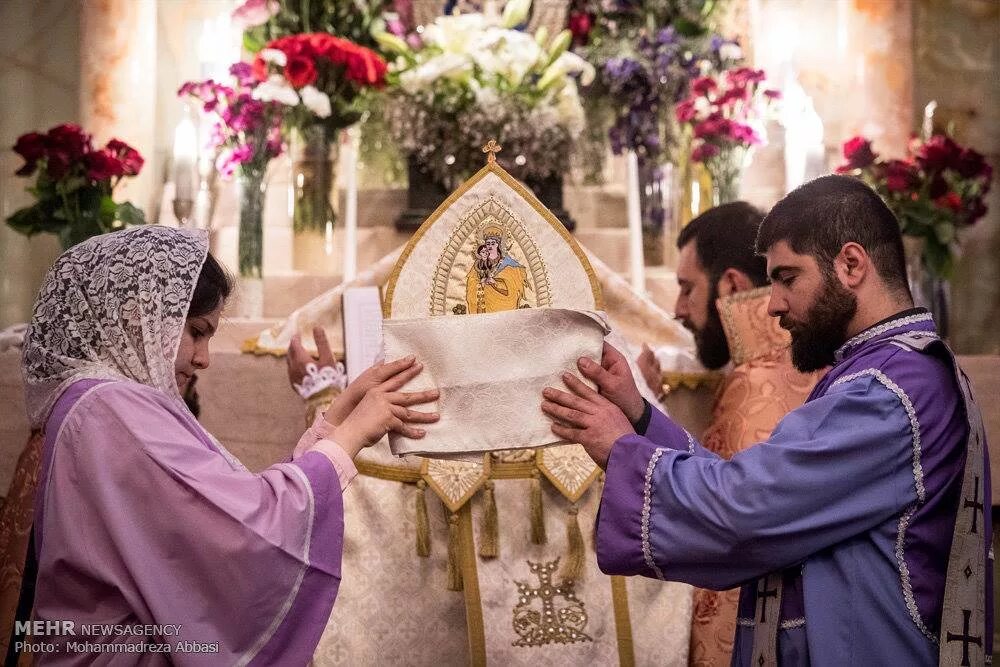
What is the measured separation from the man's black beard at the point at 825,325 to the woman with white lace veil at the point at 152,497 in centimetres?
83

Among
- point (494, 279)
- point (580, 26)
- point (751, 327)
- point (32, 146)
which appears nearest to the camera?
point (494, 279)

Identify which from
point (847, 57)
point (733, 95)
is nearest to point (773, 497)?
point (733, 95)

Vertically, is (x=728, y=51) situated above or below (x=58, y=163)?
above

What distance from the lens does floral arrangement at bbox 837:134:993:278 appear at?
14.1 ft

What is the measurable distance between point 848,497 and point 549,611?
3.57 feet

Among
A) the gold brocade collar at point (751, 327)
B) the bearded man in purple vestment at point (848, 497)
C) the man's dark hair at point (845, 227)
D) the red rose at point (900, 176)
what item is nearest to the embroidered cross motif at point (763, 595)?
the bearded man in purple vestment at point (848, 497)

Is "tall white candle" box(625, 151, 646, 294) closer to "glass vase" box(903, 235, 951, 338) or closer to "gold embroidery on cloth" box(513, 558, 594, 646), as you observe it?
"glass vase" box(903, 235, 951, 338)

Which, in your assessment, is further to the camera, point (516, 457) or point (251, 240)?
point (251, 240)

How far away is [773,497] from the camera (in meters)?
2.26

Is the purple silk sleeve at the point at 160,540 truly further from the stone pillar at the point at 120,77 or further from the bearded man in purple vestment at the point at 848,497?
the stone pillar at the point at 120,77

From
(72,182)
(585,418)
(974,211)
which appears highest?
(72,182)

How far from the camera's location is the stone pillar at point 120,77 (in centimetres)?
554

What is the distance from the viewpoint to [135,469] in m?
2.28

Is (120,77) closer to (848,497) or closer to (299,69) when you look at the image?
(299,69)
